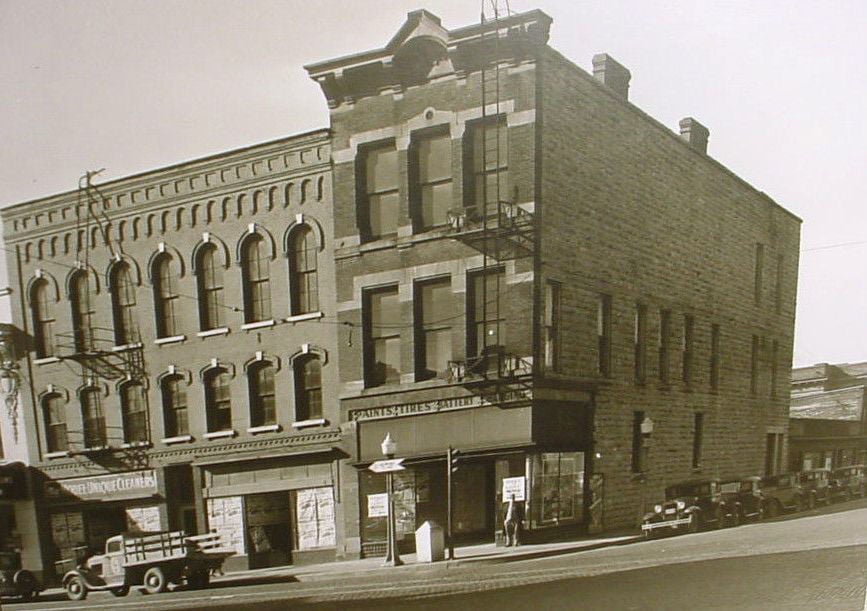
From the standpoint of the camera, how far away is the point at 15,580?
3082 mm

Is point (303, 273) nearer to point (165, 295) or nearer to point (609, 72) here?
point (165, 295)

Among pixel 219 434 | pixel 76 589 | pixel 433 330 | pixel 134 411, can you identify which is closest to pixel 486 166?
pixel 433 330

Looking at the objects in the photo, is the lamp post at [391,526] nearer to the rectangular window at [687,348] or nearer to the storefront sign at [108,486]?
the storefront sign at [108,486]

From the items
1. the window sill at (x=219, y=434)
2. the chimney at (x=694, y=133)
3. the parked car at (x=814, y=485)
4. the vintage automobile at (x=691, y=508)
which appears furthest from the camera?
the parked car at (x=814, y=485)

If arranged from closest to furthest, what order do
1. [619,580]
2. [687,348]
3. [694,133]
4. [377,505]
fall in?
[377,505], [694,133], [619,580], [687,348]

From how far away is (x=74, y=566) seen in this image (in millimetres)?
3111

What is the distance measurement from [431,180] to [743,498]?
9.51ft

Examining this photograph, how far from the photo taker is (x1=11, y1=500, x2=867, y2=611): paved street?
316 cm

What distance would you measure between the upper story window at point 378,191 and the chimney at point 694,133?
165cm

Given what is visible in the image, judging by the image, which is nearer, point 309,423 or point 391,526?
point 391,526

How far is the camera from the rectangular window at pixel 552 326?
10.6 ft

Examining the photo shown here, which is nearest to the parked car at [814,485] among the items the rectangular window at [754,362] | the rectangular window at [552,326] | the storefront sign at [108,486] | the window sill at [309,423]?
the rectangular window at [754,362]

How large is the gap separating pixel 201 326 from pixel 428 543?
1651 mm

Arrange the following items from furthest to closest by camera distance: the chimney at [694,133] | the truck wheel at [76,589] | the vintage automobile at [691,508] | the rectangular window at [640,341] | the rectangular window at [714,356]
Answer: the rectangular window at [714,356]
the vintage automobile at [691,508]
the rectangular window at [640,341]
the chimney at [694,133]
the truck wheel at [76,589]
